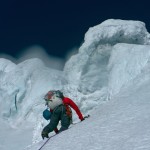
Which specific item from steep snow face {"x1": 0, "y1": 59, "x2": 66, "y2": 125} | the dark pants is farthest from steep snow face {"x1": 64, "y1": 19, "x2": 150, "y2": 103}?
the dark pants

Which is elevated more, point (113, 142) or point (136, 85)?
point (136, 85)

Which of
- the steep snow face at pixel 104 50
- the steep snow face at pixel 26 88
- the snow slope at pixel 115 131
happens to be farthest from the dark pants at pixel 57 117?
the steep snow face at pixel 26 88

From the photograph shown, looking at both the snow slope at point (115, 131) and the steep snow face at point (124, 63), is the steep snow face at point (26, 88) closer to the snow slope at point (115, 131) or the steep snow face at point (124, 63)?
the steep snow face at point (124, 63)

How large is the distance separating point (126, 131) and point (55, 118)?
251 centimetres

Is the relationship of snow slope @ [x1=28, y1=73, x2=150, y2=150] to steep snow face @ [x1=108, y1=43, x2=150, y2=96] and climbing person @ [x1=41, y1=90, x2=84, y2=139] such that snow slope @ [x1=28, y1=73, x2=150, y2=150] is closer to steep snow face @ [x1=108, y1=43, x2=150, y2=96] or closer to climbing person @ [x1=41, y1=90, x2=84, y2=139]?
climbing person @ [x1=41, y1=90, x2=84, y2=139]

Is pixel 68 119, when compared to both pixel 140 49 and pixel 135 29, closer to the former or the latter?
pixel 140 49

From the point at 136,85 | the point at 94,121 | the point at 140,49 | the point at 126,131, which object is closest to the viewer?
the point at 126,131

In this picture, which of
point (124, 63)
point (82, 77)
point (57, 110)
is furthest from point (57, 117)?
point (82, 77)

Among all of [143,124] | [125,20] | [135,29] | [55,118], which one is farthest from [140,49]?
[143,124]

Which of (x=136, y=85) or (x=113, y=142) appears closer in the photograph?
(x=113, y=142)

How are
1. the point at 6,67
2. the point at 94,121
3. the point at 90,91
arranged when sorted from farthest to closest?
the point at 6,67 → the point at 90,91 → the point at 94,121

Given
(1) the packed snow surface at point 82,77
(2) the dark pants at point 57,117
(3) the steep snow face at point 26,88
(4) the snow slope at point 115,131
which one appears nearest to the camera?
(4) the snow slope at point 115,131

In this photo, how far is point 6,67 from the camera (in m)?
30.0

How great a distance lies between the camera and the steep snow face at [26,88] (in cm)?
2636
